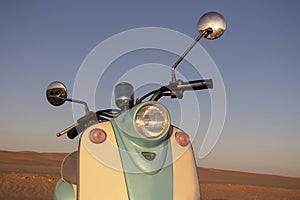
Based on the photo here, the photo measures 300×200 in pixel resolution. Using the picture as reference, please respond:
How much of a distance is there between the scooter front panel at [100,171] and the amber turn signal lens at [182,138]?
0.44m

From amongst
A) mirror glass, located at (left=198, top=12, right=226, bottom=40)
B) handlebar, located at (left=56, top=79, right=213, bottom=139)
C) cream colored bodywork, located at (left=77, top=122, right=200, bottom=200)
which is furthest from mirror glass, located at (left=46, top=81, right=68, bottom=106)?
mirror glass, located at (left=198, top=12, right=226, bottom=40)

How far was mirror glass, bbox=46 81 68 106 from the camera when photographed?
115 inches

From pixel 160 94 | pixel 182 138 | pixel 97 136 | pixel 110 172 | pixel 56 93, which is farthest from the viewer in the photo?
pixel 56 93

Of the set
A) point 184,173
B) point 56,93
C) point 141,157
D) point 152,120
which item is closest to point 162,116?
point 152,120

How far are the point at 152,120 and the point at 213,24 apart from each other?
2.65 feet

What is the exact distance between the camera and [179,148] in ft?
7.64

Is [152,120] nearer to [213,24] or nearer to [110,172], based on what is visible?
[110,172]

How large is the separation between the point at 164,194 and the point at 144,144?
1.04 feet

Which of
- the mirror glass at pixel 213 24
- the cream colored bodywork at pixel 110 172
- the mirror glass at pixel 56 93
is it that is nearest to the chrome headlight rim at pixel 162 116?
the cream colored bodywork at pixel 110 172

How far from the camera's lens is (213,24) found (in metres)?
2.40

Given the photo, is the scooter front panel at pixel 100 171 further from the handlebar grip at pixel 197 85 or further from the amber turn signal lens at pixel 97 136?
the handlebar grip at pixel 197 85

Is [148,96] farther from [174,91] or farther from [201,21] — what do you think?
[201,21]

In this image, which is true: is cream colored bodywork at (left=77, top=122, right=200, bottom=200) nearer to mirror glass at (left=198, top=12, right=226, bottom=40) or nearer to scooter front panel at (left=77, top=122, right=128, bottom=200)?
scooter front panel at (left=77, top=122, right=128, bottom=200)

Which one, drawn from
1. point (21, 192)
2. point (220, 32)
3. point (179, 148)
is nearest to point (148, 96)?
point (179, 148)
